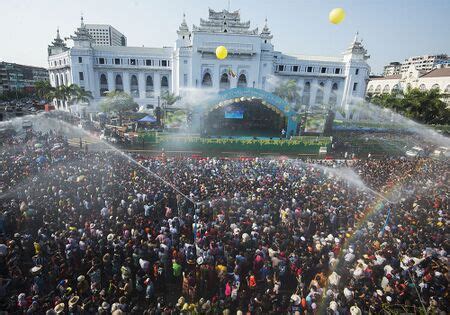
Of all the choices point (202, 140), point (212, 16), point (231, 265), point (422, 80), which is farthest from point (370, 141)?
point (422, 80)

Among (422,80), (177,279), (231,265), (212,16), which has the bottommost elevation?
(177,279)

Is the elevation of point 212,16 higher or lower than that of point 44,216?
higher

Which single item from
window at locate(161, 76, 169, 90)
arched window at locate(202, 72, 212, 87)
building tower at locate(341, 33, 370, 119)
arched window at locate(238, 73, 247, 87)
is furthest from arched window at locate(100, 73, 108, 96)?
building tower at locate(341, 33, 370, 119)

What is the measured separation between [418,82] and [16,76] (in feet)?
411

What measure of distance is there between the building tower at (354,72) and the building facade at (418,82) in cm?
938

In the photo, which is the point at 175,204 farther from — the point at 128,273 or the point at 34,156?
the point at 34,156

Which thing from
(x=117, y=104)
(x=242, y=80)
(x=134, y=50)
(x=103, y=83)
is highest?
(x=134, y=50)

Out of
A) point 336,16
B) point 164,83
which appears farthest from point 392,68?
point 336,16

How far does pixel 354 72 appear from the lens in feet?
203

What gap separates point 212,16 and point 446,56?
380ft

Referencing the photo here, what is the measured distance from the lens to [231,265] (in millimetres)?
9164

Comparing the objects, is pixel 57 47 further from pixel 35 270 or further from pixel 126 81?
pixel 35 270

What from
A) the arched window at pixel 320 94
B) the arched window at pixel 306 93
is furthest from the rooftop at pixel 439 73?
the arched window at pixel 306 93

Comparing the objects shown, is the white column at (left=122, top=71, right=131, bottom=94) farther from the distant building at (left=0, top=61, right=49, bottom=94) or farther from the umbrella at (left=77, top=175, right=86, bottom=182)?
the distant building at (left=0, top=61, right=49, bottom=94)
